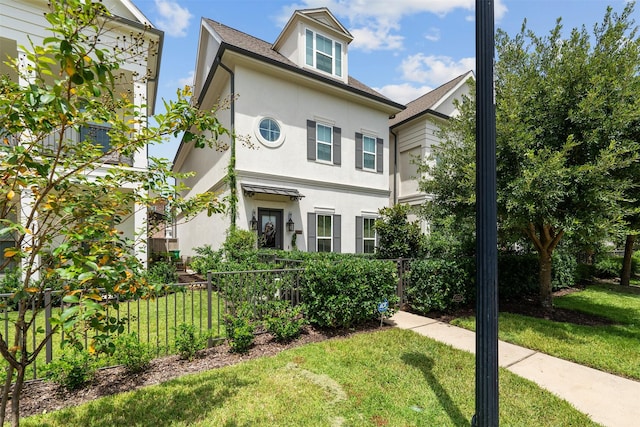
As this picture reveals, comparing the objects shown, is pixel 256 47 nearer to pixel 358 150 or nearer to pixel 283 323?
pixel 358 150

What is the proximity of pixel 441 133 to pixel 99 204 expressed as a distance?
23.6 ft

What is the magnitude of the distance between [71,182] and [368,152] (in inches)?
476

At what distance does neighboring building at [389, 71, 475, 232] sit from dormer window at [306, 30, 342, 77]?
470 centimetres

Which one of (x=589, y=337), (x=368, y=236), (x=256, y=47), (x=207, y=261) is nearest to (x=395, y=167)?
(x=368, y=236)

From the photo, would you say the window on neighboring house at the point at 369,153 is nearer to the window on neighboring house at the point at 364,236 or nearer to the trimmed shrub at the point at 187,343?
the window on neighboring house at the point at 364,236

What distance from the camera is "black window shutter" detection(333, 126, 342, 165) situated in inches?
488

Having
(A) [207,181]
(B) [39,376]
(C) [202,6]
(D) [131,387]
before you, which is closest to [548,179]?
(D) [131,387]

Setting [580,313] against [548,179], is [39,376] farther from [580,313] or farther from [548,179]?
[580,313]

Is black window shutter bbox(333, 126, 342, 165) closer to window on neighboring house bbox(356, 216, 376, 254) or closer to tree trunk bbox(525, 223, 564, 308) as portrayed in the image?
window on neighboring house bbox(356, 216, 376, 254)

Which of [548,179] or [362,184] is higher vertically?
[362,184]

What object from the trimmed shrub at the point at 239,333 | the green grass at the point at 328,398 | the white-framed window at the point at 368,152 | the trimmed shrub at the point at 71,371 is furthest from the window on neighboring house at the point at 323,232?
the trimmed shrub at the point at 71,371

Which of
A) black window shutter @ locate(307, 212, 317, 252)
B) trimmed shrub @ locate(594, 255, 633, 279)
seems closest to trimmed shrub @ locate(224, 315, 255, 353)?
black window shutter @ locate(307, 212, 317, 252)

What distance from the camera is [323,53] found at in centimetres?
1243

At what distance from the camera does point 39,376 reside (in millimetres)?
3699
